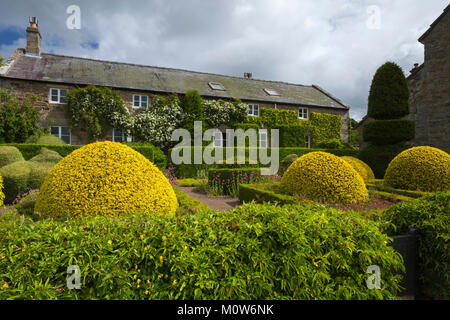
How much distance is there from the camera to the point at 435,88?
54.4 ft

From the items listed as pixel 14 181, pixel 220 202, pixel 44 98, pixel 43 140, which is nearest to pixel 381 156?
pixel 220 202

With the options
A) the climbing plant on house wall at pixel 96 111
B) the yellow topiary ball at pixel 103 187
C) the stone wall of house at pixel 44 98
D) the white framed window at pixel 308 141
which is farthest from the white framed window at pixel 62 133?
the white framed window at pixel 308 141

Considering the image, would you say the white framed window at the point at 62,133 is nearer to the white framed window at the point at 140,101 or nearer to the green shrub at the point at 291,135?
the white framed window at the point at 140,101

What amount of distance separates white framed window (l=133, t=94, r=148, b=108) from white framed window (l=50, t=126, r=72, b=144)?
4.92 metres

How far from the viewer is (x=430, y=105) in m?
16.8

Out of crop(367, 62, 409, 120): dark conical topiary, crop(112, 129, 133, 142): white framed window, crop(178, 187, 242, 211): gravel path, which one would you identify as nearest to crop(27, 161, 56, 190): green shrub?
crop(178, 187, 242, 211): gravel path

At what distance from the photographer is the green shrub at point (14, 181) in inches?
289

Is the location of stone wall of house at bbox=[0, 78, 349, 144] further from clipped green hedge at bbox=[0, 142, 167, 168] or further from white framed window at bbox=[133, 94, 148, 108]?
clipped green hedge at bbox=[0, 142, 167, 168]

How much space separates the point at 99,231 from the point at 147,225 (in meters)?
0.43

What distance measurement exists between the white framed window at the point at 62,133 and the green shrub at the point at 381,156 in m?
18.9

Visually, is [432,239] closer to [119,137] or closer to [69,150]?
[69,150]

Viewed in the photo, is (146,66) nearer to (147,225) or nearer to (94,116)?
(94,116)

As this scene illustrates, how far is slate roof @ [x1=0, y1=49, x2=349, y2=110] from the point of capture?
17578 millimetres
